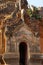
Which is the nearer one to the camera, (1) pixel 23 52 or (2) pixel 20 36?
(2) pixel 20 36

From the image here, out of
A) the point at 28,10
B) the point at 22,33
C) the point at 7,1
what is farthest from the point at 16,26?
the point at 7,1

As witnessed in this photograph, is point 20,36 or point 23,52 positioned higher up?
point 20,36

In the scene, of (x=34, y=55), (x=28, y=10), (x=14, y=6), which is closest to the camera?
(x=34, y=55)

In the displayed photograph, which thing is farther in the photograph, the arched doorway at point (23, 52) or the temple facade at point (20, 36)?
the arched doorway at point (23, 52)

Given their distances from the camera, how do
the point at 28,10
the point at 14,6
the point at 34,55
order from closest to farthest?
the point at 34,55 → the point at 28,10 → the point at 14,6

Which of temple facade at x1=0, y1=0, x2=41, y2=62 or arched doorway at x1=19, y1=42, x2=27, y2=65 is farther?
arched doorway at x1=19, y1=42, x2=27, y2=65

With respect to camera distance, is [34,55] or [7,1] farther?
[7,1]

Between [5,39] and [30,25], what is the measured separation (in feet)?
7.86

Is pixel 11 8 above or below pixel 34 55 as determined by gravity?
above

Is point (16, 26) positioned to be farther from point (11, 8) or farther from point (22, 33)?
point (11, 8)

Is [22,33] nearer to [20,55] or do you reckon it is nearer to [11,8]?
[20,55]

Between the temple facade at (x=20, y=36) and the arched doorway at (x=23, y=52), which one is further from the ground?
the temple facade at (x=20, y=36)

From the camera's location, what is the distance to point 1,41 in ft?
140

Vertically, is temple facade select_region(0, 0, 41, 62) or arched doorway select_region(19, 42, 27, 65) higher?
temple facade select_region(0, 0, 41, 62)
